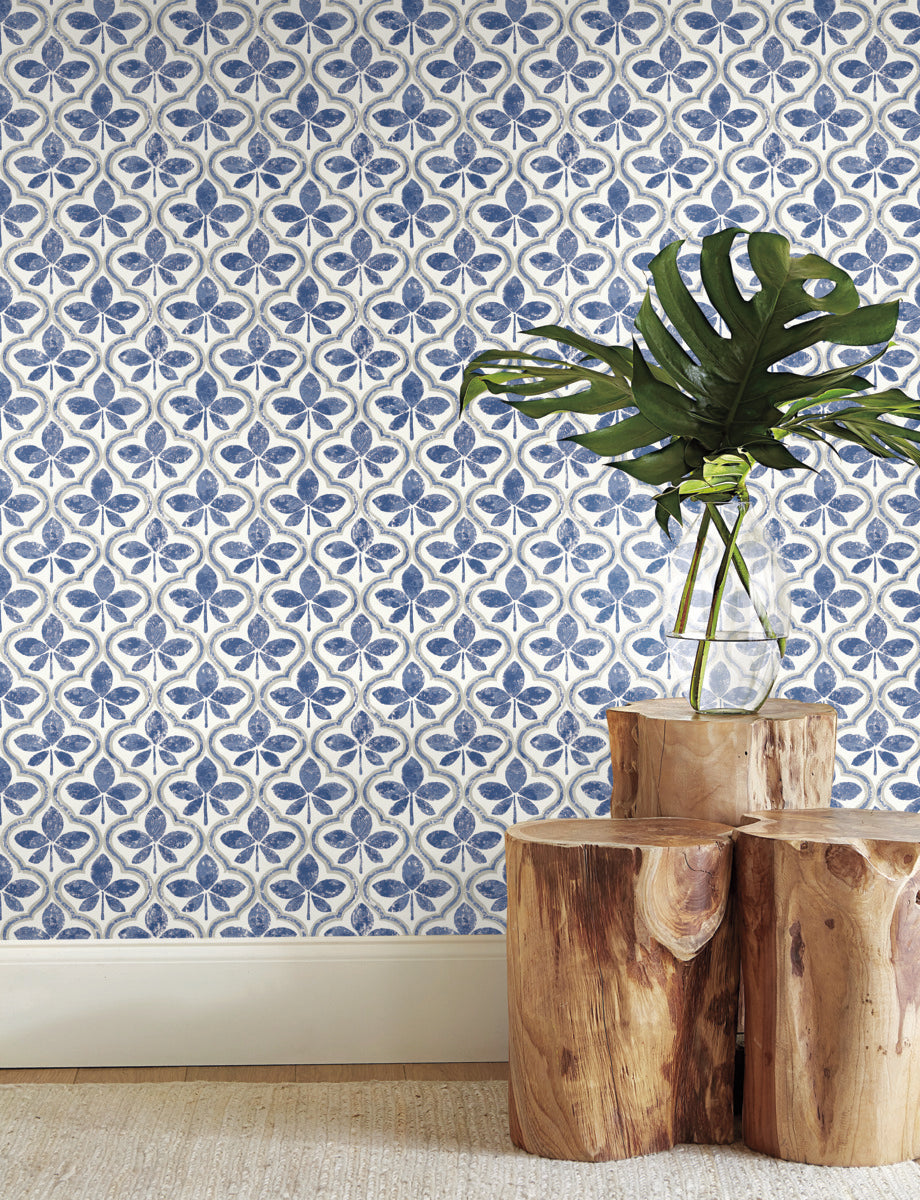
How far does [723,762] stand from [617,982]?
→ 0.38 metres

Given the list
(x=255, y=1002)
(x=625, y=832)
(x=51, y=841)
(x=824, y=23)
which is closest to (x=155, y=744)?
(x=51, y=841)

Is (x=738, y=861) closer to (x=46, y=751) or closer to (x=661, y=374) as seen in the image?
(x=661, y=374)

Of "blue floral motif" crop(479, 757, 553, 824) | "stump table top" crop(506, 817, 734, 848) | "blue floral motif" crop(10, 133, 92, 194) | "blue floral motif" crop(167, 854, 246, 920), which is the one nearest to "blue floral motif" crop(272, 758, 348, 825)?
"blue floral motif" crop(167, 854, 246, 920)

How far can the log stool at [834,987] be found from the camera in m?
1.46

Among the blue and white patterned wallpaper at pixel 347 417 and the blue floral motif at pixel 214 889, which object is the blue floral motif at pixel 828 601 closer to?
the blue and white patterned wallpaper at pixel 347 417

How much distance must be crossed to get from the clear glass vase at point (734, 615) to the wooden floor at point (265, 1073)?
87 centimetres

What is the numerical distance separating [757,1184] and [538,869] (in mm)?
560

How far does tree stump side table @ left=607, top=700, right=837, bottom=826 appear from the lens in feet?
5.33

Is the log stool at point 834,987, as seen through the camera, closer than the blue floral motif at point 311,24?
Yes

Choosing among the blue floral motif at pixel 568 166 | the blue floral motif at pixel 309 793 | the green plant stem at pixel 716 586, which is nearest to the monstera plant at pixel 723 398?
the green plant stem at pixel 716 586

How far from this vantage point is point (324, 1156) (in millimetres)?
1616

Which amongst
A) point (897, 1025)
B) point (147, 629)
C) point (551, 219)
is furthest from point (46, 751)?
point (897, 1025)

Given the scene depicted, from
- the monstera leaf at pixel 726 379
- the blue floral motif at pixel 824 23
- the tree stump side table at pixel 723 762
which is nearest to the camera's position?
the monstera leaf at pixel 726 379

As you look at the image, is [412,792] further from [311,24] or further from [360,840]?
[311,24]
